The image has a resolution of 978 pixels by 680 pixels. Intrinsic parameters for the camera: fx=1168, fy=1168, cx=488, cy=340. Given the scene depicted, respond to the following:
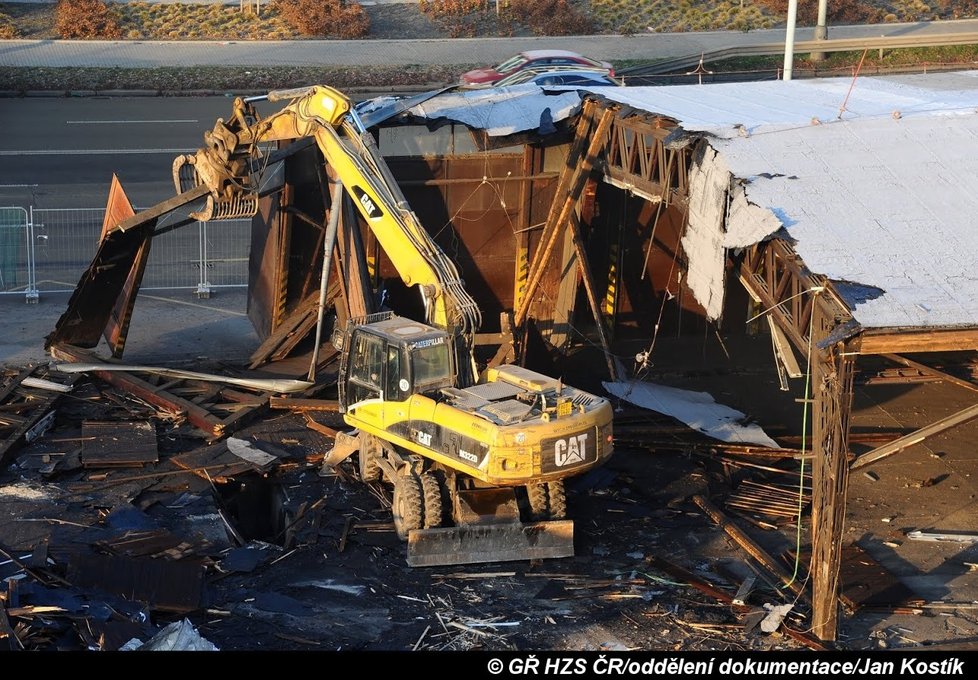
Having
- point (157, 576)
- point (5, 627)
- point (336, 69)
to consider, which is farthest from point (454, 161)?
point (336, 69)

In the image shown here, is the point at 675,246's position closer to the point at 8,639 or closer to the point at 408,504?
the point at 408,504

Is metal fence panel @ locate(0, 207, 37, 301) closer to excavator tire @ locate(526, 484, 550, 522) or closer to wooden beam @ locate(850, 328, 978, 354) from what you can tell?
excavator tire @ locate(526, 484, 550, 522)

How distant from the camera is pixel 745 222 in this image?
547 inches

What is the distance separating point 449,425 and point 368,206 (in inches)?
164

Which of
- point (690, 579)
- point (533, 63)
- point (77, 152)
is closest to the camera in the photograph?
point (690, 579)

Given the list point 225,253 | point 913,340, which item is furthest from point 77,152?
point 913,340

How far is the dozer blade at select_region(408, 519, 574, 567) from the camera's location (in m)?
13.8

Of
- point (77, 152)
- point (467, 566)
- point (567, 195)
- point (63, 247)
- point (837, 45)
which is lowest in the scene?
point (467, 566)

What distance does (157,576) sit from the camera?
42.5 feet

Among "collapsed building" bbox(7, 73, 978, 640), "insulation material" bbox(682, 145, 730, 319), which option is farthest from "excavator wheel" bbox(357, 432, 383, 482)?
"insulation material" bbox(682, 145, 730, 319)

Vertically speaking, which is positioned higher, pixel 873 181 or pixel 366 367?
pixel 873 181

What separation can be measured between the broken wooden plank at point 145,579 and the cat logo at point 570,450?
429cm

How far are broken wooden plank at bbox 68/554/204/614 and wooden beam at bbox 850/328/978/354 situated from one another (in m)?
7.53

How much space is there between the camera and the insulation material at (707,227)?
14.6 m
